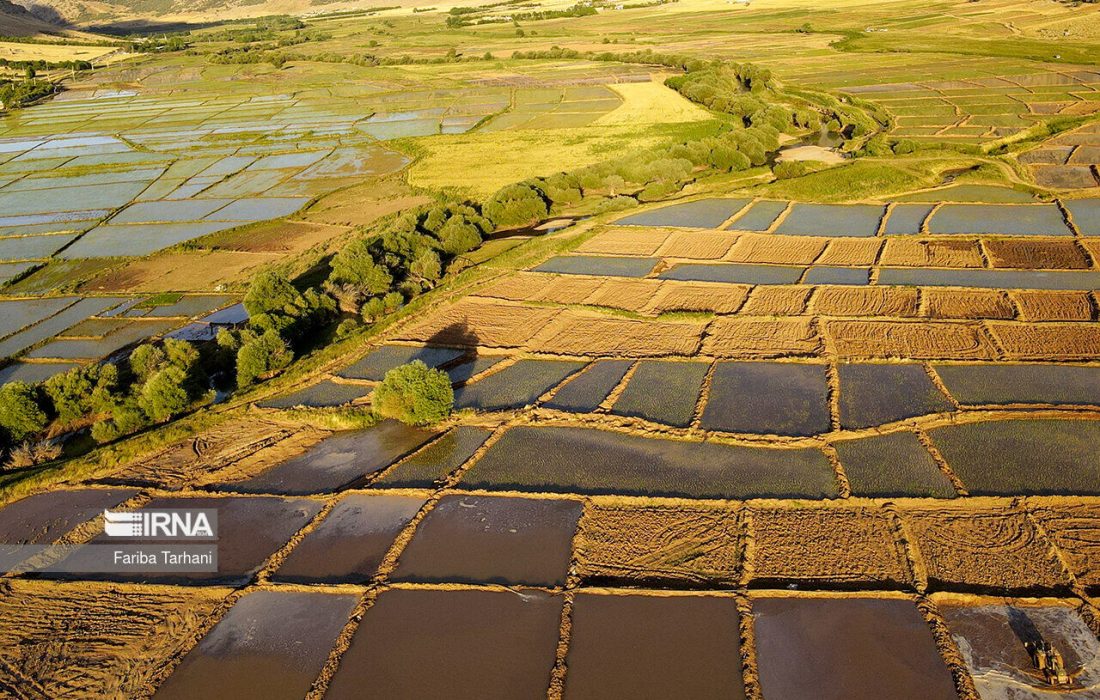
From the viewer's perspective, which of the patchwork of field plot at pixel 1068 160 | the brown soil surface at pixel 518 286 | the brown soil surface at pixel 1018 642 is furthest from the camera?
the patchwork of field plot at pixel 1068 160

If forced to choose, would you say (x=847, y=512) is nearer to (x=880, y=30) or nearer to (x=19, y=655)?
(x=19, y=655)

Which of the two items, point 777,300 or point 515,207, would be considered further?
point 515,207

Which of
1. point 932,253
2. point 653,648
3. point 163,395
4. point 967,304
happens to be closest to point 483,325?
point 163,395

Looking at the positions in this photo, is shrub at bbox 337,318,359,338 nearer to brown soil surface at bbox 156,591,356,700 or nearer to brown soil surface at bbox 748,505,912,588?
brown soil surface at bbox 156,591,356,700

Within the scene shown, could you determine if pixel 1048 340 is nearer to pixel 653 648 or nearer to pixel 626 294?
pixel 626 294

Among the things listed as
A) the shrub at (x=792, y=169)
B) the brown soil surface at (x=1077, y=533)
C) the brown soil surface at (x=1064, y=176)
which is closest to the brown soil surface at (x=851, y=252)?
the shrub at (x=792, y=169)

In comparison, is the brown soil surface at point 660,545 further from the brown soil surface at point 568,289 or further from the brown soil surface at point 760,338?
the brown soil surface at point 568,289
